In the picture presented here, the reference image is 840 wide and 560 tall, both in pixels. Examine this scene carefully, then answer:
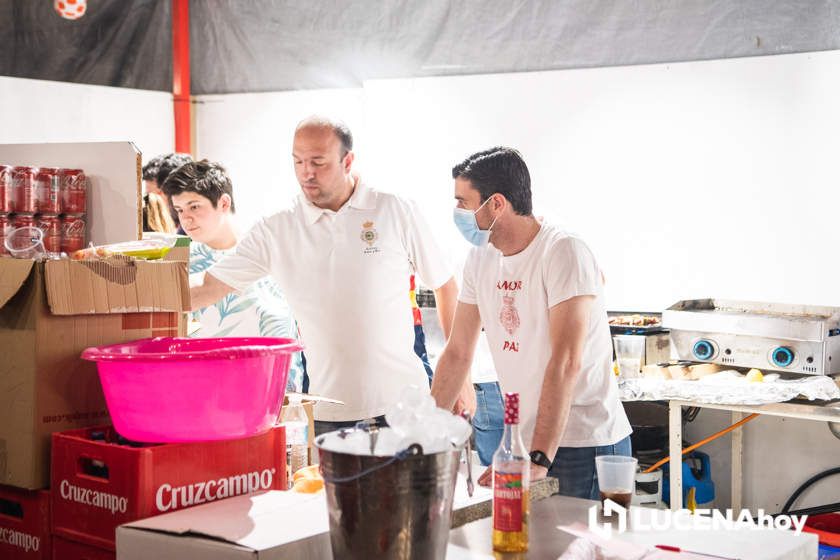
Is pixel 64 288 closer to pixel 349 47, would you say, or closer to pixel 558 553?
pixel 558 553

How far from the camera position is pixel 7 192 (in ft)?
7.95

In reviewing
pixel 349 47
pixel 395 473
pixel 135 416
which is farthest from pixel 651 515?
pixel 349 47

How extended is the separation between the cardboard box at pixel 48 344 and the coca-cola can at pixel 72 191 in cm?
45

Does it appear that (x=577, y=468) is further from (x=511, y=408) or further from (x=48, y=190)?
(x=48, y=190)

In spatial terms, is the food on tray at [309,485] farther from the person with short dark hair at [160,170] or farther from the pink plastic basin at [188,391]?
the person with short dark hair at [160,170]

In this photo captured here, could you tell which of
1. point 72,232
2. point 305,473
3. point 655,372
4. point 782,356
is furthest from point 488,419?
point 72,232

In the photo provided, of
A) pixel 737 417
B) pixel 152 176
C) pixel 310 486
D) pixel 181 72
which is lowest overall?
pixel 737 417

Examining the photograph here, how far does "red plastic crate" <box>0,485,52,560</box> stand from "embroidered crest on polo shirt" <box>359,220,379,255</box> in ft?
4.62

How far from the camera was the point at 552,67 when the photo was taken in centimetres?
499

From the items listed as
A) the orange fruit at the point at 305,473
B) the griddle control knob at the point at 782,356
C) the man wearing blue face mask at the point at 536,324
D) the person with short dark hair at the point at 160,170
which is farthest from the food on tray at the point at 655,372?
the person with short dark hair at the point at 160,170

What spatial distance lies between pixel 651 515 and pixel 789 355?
2102mm

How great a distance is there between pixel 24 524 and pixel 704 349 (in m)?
2.80

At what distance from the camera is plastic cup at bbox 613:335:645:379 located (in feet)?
13.7

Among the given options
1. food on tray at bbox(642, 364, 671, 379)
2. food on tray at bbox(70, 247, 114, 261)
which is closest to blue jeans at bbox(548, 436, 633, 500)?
food on tray at bbox(70, 247, 114, 261)
